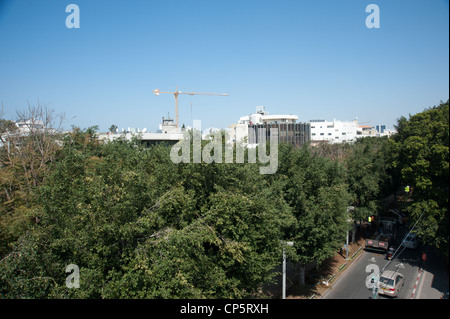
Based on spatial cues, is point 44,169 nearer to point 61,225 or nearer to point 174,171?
point 61,225

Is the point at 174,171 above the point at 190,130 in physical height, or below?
below

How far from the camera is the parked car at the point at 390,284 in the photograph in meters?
15.4

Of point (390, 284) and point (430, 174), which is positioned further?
point (430, 174)

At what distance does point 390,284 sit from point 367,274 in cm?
425

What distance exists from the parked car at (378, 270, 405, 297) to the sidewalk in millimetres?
784

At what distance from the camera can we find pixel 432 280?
17.5 meters

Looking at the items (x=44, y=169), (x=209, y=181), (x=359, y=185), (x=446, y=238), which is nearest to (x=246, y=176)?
(x=209, y=181)

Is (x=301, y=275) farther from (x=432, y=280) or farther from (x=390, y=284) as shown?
(x=432, y=280)

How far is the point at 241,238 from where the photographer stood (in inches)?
438

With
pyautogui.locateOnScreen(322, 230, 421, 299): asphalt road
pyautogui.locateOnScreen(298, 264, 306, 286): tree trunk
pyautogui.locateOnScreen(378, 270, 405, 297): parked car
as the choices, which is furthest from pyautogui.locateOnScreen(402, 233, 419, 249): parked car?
pyautogui.locateOnScreen(298, 264, 306, 286): tree trunk

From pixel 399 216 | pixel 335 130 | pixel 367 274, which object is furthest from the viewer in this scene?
pixel 335 130

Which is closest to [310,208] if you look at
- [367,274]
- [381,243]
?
[367,274]

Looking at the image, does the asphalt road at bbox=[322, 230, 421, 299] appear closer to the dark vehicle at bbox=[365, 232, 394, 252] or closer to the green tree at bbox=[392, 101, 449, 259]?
the dark vehicle at bbox=[365, 232, 394, 252]

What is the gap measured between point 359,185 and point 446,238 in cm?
815
